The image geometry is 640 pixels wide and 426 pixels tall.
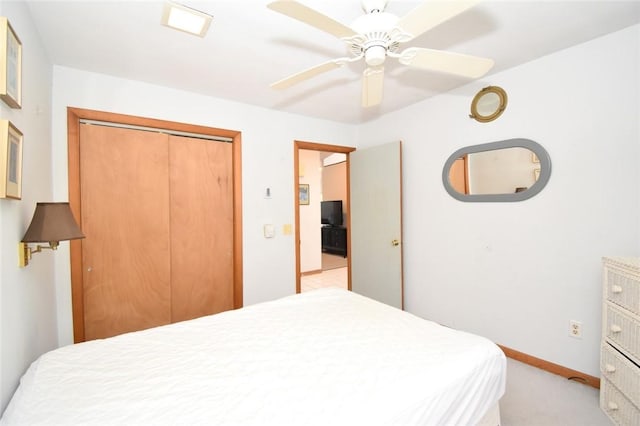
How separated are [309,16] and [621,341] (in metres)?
2.36

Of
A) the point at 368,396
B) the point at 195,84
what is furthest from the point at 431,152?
the point at 368,396

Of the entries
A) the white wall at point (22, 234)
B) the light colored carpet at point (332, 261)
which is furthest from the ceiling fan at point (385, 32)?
the light colored carpet at point (332, 261)

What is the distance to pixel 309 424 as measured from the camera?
0.93m

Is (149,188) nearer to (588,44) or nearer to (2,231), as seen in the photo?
(2,231)

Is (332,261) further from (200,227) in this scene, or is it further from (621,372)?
(621,372)

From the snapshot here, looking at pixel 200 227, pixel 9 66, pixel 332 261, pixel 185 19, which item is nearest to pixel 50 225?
pixel 9 66

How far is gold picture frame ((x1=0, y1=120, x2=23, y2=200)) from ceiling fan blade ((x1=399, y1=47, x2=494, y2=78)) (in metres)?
1.66

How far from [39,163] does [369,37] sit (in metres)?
2.02

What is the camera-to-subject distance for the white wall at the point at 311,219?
18.3 ft

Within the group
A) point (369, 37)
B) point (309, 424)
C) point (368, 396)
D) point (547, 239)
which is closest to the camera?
point (309, 424)

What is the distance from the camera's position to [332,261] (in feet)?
22.7

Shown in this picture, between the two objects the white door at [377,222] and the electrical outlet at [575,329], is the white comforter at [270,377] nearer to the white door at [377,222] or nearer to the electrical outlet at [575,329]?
the electrical outlet at [575,329]

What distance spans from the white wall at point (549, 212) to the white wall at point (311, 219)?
9.62ft

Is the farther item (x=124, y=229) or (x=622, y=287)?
(x=124, y=229)
